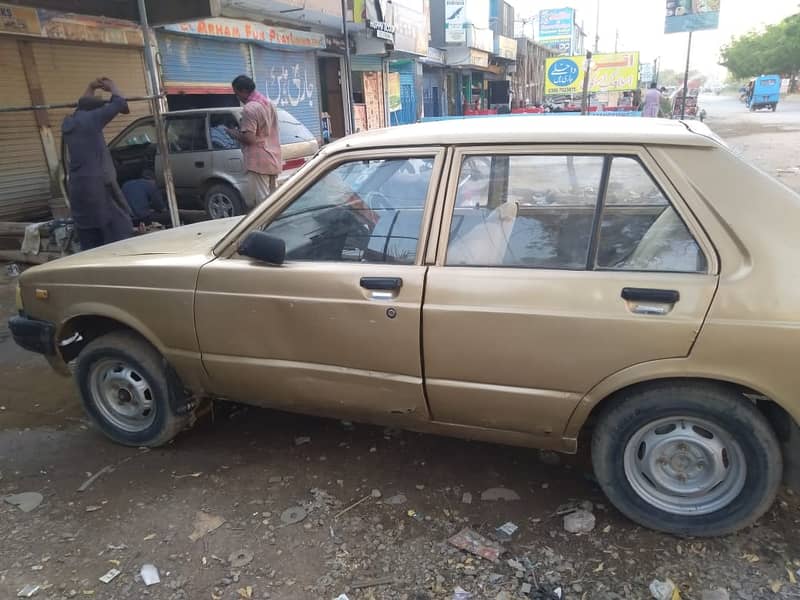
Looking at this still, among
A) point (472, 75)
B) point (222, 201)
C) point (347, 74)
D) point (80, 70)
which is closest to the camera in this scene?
point (222, 201)

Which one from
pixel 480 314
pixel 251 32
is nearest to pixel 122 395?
pixel 480 314

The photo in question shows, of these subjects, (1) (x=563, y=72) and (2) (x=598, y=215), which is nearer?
(2) (x=598, y=215)

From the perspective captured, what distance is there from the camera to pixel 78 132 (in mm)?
5352

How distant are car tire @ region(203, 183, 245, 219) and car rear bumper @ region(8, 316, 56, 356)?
5.42 m

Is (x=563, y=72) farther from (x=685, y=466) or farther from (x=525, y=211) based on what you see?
(x=685, y=466)

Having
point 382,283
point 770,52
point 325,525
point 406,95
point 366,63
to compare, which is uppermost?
point 770,52

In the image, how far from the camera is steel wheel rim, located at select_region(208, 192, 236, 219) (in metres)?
8.85

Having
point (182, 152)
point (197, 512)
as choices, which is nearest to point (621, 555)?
point (197, 512)

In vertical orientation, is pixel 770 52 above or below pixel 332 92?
above

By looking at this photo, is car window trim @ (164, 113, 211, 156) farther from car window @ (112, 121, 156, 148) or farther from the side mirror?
the side mirror

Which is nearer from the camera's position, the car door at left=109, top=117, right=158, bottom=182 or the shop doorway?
the car door at left=109, top=117, right=158, bottom=182

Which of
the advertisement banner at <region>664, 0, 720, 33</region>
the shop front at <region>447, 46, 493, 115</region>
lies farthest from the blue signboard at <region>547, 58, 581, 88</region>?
the advertisement banner at <region>664, 0, 720, 33</region>

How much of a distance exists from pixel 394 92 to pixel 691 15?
37.8 ft

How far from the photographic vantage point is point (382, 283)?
2.59 metres
